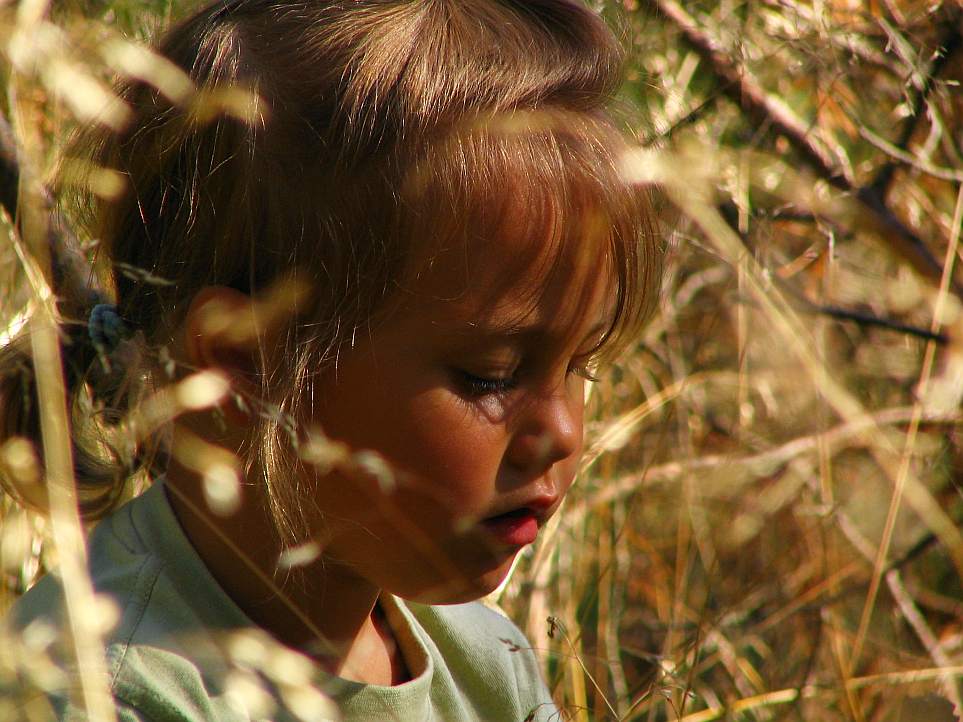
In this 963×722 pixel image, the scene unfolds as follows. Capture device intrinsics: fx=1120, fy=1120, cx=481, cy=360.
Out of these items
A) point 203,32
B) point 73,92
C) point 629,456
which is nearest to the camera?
point 73,92

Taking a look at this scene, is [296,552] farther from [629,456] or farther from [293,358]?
[629,456]

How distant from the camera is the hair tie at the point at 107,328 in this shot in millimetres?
1199

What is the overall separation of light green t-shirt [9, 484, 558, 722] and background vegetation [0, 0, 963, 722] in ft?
1.09

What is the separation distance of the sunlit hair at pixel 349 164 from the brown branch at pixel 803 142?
879 millimetres

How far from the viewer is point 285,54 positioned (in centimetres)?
114

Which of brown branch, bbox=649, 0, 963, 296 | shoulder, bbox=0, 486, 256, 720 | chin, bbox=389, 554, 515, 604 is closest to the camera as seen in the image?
shoulder, bbox=0, 486, 256, 720

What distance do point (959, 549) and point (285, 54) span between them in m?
1.24

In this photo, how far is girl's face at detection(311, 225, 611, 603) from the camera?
1085mm

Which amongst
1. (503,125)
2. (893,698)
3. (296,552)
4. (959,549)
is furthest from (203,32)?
(893,698)

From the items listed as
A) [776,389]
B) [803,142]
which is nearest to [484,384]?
[803,142]

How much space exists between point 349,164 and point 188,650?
499mm

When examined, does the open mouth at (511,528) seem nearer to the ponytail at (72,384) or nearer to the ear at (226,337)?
the ear at (226,337)

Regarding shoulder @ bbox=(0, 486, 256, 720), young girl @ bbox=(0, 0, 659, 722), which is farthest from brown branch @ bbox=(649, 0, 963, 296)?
shoulder @ bbox=(0, 486, 256, 720)

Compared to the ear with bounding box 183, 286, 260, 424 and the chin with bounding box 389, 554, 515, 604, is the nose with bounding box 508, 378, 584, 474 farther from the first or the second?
the ear with bounding box 183, 286, 260, 424
